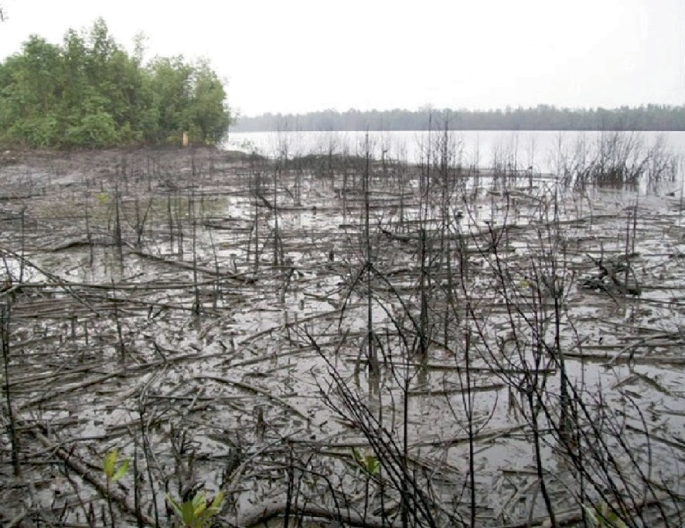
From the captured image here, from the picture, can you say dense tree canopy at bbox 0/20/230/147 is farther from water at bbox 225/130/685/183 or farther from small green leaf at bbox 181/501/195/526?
small green leaf at bbox 181/501/195/526

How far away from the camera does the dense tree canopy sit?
26.2 meters

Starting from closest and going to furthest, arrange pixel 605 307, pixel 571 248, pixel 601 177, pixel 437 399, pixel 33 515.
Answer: pixel 33 515, pixel 437 399, pixel 605 307, pixel 571 248, pixel 601 177

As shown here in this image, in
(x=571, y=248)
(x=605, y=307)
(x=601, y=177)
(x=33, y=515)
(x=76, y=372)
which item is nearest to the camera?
(x=33, y=515)

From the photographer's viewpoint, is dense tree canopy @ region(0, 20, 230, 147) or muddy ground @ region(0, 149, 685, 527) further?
dense tree canopy @ region(0, 20, 230, 147)

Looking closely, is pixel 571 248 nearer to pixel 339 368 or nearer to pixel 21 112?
pixel 339 368

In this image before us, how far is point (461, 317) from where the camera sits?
5.70 m

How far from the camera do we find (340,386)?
7.80 feet

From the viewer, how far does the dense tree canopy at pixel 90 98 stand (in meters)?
26.2

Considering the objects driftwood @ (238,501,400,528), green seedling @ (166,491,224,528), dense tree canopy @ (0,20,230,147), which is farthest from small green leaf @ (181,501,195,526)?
dense tree canopy @ (0,20,230,147)

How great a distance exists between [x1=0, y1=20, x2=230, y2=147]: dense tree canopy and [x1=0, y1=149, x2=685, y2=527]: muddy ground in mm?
18818

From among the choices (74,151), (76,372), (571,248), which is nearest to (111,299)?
(76,372)

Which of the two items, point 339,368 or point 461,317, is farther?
point 461,317

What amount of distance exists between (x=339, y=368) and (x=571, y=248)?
17.1 feet

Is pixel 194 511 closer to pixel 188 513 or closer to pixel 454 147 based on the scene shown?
pixel 188 513
